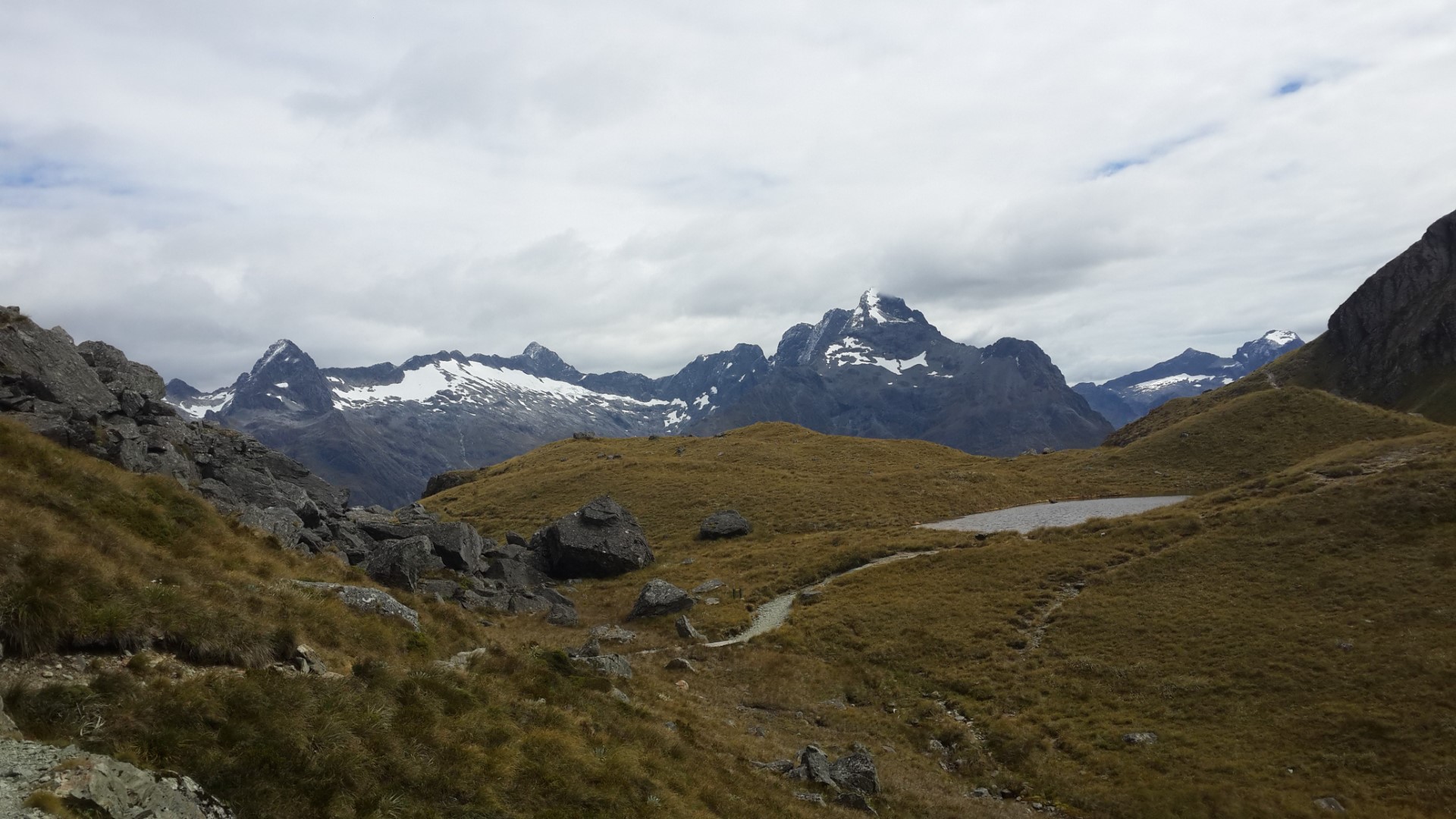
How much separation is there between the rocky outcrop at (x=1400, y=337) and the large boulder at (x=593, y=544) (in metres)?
172

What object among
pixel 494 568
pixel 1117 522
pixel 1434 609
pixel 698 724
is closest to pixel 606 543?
pixel 494 568

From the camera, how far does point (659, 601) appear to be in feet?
153

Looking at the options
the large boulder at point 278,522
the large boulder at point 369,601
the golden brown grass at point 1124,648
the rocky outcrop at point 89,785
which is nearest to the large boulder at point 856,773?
the golden brown grass at point 1124,648

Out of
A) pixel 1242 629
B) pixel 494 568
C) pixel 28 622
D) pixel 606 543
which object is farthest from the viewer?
pixel 606 543

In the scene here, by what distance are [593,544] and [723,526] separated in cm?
1565

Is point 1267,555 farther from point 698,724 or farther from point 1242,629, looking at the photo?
point 698,724

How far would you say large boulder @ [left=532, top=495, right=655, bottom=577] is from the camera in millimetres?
58125

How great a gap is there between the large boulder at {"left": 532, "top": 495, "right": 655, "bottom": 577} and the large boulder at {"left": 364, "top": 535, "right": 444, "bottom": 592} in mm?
18570

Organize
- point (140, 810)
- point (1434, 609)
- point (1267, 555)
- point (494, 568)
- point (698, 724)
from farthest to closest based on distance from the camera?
point (494, 568) < point (1267, 555) < point (1434, 609) < point (698, 724) < point (140, 810)

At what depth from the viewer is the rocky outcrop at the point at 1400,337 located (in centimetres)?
15750

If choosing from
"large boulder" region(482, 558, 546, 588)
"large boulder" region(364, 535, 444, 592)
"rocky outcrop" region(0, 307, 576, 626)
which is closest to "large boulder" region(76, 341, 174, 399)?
"rocky outcrop" region(0, 307, 576, 626)

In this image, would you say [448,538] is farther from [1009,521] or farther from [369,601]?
[1009,521]

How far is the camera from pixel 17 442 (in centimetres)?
1966

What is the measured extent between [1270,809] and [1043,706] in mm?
9495
